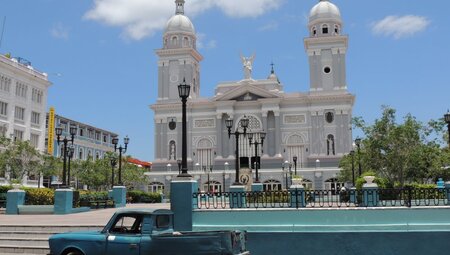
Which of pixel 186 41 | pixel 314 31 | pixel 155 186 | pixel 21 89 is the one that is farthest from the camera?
pixel 186 41

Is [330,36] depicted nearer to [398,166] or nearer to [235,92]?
[235,92]

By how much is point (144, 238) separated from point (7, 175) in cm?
4761

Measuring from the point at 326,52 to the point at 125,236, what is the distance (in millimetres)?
64194

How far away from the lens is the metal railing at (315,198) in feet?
54.1

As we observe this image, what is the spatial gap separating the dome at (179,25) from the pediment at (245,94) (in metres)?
13.6

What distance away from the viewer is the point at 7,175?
5309 centimetres

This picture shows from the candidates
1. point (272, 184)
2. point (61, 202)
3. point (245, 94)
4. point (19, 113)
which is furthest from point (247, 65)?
point (61, 202)

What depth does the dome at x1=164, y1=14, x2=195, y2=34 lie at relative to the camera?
77875mm

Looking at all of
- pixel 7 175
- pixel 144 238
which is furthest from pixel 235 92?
pixel 144 238

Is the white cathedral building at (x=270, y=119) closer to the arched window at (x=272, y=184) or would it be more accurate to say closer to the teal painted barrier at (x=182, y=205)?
the arched window at (x=272, y=184)

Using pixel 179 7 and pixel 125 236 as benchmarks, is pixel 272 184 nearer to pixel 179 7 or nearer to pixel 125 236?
pixel 179 7

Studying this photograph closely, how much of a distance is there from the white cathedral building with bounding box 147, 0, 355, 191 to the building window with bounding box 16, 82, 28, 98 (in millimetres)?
20648

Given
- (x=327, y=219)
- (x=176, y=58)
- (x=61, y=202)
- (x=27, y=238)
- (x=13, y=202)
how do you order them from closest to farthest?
(x=327, y=219) → (x=27, y=238) → (x=61, y=202) → (x=13, y=202) → (x=176, y=58)

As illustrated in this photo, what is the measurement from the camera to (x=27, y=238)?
17.1 meters
